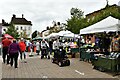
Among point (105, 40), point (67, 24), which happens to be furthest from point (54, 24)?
point (105, 40)

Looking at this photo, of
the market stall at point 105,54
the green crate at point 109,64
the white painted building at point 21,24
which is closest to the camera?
the green crate at point 109,64

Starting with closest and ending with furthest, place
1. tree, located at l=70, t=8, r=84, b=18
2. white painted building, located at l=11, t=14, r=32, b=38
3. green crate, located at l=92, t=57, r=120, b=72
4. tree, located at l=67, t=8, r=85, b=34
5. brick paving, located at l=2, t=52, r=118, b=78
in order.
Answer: brick paving, located at l=2, t=52, r=118, b=78 → green crate, located at l=92, t=57, r=120, b=72 → tree, located at l=67, t=8, r=85, b=34 → tree, located at l=70, t=8, r=84, b=18 → white painted building, located at l=11, t=14, r=32, b=38

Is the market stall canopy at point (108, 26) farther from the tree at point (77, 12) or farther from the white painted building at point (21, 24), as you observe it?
the white painted building at point (21, 24)

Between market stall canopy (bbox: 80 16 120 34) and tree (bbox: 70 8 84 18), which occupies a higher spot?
tree (bbox: 70 8 84 18)

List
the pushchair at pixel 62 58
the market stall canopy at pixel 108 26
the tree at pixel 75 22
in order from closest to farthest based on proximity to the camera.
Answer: the market stall canopy at pixel 108 26
the pushchair at pixel 62 58
the tree at pixel 75 22

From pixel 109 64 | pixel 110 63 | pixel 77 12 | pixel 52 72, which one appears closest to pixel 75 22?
pixel 77 12

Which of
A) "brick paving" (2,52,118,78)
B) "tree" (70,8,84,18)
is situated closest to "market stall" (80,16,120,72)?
"brick paving" (2,52,118,78)

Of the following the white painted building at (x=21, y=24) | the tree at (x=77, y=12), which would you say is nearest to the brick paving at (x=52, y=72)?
the tree at (x=77, y=12)

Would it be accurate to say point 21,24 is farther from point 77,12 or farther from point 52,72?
point 52,72

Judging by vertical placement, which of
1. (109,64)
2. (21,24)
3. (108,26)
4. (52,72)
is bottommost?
(52,72)

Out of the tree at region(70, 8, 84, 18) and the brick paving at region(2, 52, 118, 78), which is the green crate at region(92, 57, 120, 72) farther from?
the tree at region(70, 8, 84, 18)

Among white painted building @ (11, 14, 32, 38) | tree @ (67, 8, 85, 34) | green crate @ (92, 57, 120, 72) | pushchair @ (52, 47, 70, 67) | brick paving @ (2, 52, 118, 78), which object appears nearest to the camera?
brick paving @ (2, 52, 118, 78)

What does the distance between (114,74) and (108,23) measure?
11.5 ft

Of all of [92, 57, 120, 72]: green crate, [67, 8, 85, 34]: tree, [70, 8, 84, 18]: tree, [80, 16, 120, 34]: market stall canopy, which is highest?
[70, 8, 84, 18]: tree
